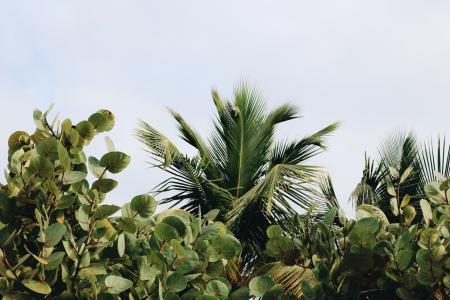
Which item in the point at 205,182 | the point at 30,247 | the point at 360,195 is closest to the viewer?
the point at 30,247

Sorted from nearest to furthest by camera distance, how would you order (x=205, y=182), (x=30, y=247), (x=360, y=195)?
(x=30, y=247) → (x=360, y=195) → (x=205, y=182)

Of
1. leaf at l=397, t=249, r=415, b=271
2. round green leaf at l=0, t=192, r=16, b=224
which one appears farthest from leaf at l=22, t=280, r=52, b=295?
leaf at l=397, t=249, r=415, b=271

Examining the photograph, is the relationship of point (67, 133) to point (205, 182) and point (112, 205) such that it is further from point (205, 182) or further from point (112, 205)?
point (205, 182)

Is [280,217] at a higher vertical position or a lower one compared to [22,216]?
lower

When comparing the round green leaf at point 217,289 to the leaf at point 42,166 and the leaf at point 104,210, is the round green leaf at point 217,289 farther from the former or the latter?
the leaf at point 42,166

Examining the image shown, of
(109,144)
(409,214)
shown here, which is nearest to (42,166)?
(109,144)

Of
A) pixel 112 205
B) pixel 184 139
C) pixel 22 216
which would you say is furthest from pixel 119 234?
pixel 184 139

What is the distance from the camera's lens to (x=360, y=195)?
8547 millimetres

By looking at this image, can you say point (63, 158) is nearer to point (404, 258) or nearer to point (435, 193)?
point (404, 258)

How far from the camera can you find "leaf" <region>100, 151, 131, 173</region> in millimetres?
2668

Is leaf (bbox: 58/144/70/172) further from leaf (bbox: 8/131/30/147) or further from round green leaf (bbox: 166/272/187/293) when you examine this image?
round green leaf (bbox: 166/272/187/293)

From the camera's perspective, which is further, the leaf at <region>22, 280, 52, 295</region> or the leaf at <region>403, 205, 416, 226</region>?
the leaf at <region>403, 205, 416, 226</region>

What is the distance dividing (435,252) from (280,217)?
6.33 meters

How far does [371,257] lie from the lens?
100 inches
